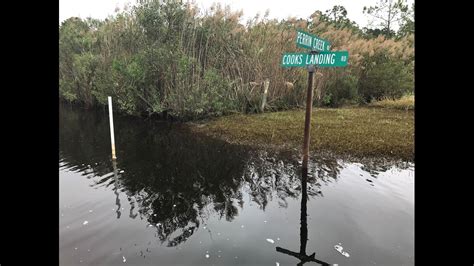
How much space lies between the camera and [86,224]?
366 centimetres

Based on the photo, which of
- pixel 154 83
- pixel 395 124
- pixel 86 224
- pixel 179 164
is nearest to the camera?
pixel 86 224

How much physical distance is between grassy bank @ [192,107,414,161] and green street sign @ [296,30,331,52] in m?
2.59

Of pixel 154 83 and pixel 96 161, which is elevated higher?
pixel 154 83

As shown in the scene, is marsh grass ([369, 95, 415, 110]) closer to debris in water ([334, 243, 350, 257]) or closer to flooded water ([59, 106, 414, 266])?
flooded water ([59, 106, 414, 266])

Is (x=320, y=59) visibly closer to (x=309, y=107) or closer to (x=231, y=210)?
(x=309, y=107)

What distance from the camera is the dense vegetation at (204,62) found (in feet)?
33.0

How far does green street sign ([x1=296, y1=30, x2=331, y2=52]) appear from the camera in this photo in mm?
4176

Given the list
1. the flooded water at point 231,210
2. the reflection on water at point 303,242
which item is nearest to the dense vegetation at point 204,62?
the flooded water at point 231,210

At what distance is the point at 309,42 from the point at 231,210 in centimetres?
239

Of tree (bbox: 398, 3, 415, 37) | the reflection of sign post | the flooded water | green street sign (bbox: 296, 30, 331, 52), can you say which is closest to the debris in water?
the flooded water
